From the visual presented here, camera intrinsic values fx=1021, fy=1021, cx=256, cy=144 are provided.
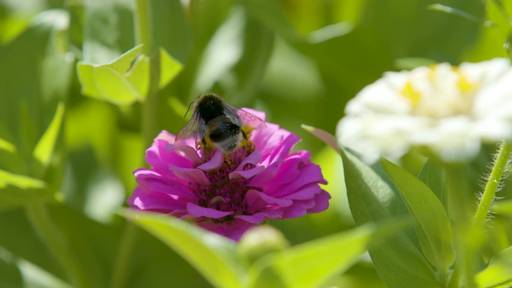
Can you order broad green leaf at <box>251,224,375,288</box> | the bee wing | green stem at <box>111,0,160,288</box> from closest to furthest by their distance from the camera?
broad green leaf at <box>251,224,375,288</box>
the bee wing
green stem at <box>111,0,160,288</box>

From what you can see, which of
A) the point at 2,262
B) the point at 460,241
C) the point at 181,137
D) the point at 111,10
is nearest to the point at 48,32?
the point at 111,10

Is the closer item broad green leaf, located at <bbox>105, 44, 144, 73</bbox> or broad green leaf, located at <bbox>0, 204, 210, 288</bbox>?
broad green leaf, located at <bbox>105, 44, 144, 73</bbox>

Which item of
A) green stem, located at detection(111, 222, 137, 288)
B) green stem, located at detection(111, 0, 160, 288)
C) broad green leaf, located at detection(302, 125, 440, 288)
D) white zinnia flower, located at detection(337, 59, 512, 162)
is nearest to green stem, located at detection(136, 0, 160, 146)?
green stem, located at detection(111, 0, 160, 288)

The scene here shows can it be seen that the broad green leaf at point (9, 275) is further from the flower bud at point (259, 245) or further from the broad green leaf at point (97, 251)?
the flower bud at point (259, 245)

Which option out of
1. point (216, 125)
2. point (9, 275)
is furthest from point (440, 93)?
point (9, 275)

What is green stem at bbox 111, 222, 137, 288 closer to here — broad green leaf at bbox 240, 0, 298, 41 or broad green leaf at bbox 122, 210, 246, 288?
broad green leaf at bbox 240, 0, 298, 41

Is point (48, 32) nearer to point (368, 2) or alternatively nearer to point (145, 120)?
point (145, 120)

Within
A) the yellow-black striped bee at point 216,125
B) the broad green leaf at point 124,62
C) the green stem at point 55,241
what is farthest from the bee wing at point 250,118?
the green stem at point 55,241
